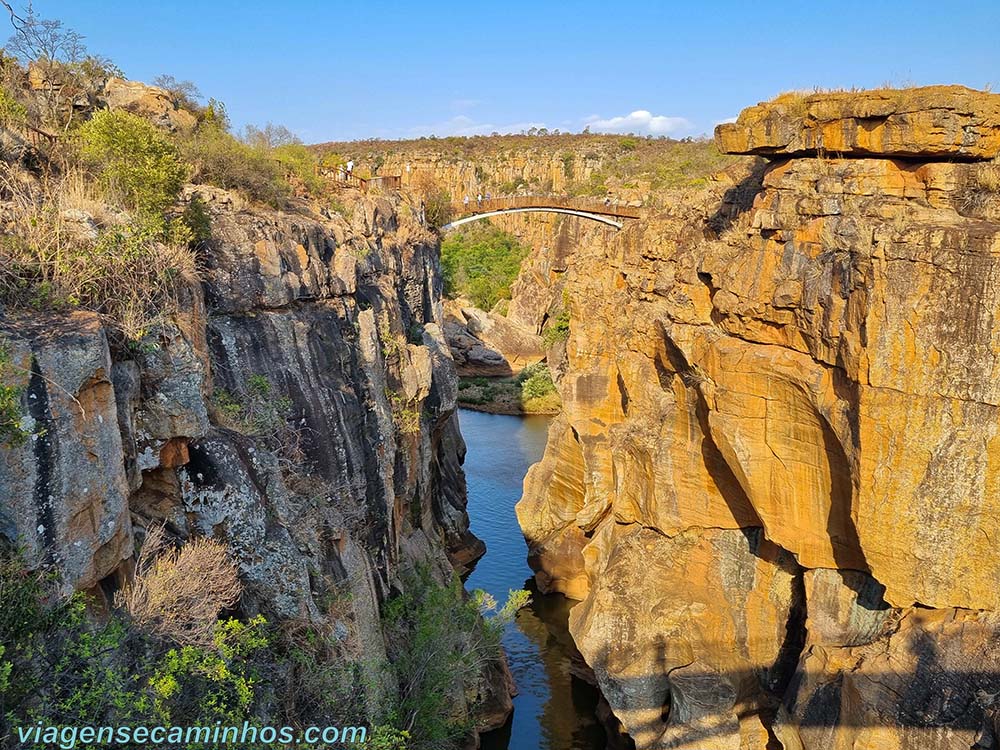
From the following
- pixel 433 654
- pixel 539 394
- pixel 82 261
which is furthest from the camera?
pixel 539 394

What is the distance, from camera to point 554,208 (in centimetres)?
3703

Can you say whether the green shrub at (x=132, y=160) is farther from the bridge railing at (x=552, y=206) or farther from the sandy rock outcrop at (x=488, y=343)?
the sandy rock outcrop at (x=488, y=343)

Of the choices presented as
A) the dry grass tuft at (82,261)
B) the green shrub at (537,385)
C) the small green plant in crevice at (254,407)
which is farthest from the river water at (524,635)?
the dry grass tuft at (82,261)

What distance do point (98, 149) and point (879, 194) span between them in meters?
12.0

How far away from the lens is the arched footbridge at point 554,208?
35031 millimetres

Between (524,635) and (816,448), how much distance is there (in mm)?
11402

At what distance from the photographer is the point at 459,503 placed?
27328 millimetres

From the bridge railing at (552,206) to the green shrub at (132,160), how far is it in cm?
2407

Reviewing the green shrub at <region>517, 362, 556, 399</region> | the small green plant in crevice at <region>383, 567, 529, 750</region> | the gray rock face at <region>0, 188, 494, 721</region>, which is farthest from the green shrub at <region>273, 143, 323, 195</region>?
the green shrub at <region>517, 362, 556, 399</region>

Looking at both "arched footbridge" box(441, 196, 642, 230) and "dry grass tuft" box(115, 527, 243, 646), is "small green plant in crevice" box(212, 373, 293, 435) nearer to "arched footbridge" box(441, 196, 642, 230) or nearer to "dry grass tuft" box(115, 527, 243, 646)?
"dry grass tuft" box(115, 527, 243, 646)

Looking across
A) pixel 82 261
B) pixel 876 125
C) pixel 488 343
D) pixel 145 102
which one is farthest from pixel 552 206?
pixel 82 261

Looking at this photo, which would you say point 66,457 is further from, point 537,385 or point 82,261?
point 537,385

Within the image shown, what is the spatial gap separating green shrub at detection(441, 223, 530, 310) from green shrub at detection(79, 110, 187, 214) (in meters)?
47.4

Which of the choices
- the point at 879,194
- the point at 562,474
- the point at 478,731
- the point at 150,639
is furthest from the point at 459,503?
the point at 150,639
